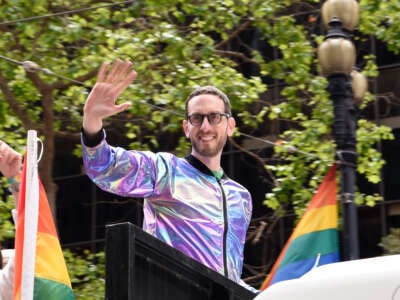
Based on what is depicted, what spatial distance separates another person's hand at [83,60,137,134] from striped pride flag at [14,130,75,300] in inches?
12.5

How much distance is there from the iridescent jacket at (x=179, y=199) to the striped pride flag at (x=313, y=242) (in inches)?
32.3

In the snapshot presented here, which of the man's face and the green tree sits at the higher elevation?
the green tree

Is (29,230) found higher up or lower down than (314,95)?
lower down

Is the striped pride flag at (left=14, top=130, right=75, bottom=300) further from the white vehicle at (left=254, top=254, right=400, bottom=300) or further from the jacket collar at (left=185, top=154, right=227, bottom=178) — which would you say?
the white vehicle at (left=254, top=254, right=400, bottom=300)

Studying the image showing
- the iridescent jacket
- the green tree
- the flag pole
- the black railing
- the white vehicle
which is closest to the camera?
the white vehicle

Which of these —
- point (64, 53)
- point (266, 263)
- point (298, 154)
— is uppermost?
point (64, 53)

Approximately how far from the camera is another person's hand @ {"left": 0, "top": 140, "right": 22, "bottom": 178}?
5371mm

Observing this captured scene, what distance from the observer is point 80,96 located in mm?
13211

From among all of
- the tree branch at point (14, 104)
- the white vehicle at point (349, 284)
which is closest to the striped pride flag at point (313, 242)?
the white vehicle at point (349, 284)

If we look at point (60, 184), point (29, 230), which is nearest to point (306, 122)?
point (29, 230)

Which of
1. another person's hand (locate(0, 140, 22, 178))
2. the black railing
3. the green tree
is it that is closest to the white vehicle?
the black railing

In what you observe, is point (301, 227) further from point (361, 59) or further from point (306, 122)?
point (361, 59)

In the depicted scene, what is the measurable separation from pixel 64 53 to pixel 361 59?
7.84 metres

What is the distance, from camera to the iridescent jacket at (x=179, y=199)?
5164 millimetres
